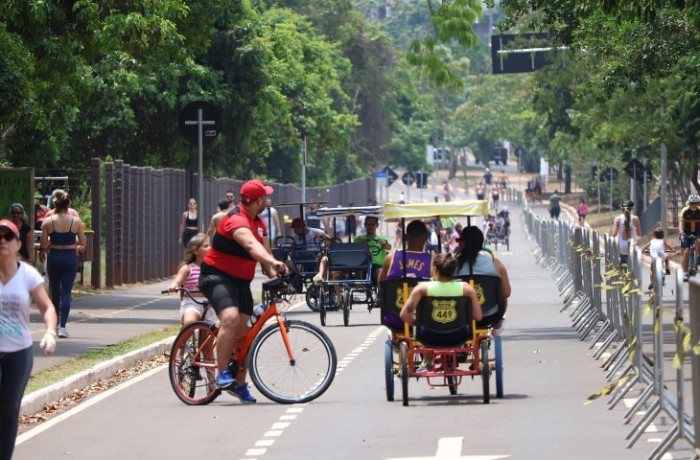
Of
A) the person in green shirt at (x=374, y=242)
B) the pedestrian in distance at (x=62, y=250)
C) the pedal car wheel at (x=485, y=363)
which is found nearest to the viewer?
the pedal car wheel at (x=485, y=363)

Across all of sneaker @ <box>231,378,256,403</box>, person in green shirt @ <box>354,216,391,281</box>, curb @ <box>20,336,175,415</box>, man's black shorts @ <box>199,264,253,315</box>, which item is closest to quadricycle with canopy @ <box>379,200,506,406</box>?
sneaker @ <box>231,378,256,403</box>

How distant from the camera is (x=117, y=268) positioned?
1442 inches

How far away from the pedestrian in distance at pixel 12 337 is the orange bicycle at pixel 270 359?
14.7 ft

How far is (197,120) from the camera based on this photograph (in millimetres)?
30188

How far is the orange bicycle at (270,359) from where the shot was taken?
15.2m

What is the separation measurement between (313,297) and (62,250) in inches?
336

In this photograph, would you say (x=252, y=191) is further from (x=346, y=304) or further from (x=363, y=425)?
(x=346, y=304)

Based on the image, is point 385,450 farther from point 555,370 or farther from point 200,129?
point 200,129

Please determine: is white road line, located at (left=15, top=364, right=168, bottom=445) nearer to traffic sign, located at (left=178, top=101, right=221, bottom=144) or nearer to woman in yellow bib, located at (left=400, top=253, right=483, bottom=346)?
woman in yellow bib, located at (left=400, top=253, right=483, bottom=346)

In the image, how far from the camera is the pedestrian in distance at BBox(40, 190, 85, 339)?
2228 centimetres

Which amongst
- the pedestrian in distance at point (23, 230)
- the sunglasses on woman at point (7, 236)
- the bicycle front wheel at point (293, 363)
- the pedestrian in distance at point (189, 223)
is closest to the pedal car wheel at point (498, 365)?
the bicycle front wheel at point (293, 363)

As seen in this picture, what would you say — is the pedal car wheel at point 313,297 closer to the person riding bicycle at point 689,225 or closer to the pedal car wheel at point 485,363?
the person riding bicycle at point 689,225

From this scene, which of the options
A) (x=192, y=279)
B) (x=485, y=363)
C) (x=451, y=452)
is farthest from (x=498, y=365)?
(x=192, y=279)

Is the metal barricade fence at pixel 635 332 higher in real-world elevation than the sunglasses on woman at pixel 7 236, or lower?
lower
